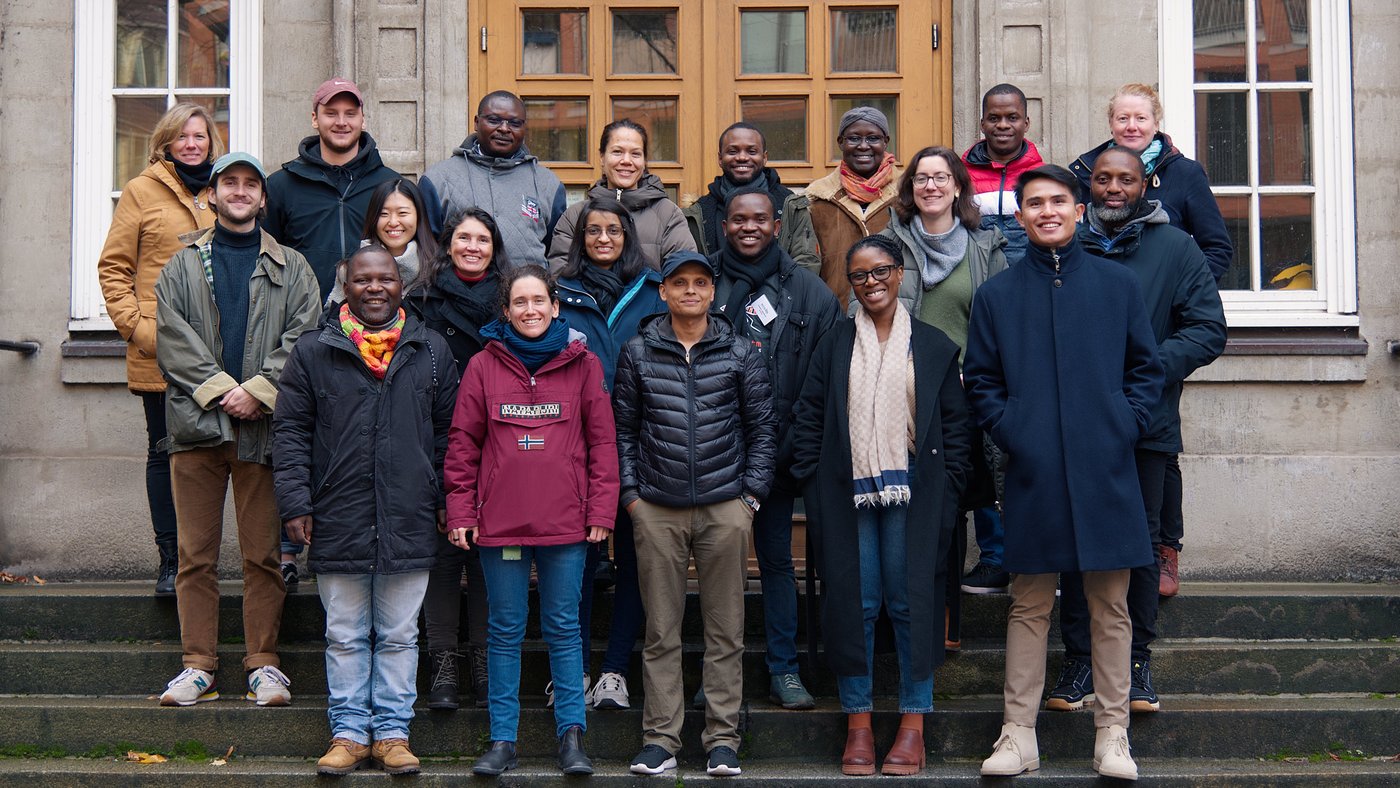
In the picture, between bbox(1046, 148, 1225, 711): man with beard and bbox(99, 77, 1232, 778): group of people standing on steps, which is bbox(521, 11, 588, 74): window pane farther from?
bbox(1046, 148, 1225, 711): man with beard

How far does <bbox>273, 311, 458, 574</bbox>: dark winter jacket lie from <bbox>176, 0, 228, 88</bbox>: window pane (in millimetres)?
3115

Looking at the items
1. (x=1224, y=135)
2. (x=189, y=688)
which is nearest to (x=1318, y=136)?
(x=1224, y=135)

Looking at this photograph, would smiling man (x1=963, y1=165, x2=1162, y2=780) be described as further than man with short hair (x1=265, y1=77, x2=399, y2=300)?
No

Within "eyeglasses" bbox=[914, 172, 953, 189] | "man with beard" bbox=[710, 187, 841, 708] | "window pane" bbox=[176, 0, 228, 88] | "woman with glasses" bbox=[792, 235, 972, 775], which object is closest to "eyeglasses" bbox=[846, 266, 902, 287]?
"woman with glasses" bbox=[792, 235, 972, 775]

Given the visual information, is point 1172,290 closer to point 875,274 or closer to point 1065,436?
point 1065,436

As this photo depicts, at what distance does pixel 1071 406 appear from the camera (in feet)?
16.6

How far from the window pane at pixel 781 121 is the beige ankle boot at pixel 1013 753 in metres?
3.60

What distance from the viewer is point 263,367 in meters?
5.64

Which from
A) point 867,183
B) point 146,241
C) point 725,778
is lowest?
point 725,778

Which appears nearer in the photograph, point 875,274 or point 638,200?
point 875,274

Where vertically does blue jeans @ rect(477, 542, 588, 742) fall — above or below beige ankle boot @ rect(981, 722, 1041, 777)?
above

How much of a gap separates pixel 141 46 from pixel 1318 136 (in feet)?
21.4

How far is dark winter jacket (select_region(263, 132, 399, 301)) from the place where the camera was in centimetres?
611

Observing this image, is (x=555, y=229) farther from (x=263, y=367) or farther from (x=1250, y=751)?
(x=1250, y=751)
